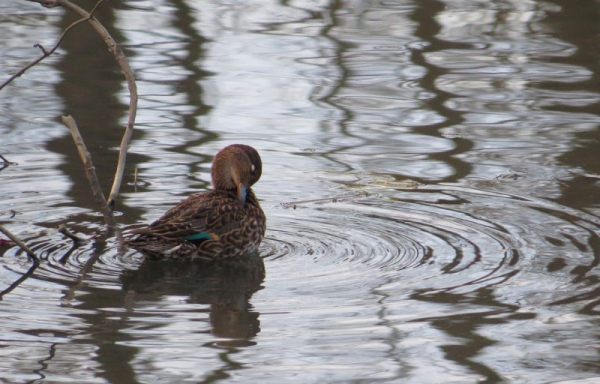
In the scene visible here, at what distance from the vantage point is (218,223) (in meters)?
7.25

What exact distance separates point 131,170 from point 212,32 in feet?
18.1

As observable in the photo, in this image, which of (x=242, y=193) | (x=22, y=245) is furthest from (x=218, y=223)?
(x=22, y=245)

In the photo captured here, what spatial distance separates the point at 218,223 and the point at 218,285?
664mm

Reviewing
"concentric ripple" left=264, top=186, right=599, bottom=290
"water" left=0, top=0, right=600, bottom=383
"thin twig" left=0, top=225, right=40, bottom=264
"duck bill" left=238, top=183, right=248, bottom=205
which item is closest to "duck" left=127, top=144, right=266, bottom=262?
"duck bill" left=238, top=183, right=248, bottom=205

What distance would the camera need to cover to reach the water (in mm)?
5543

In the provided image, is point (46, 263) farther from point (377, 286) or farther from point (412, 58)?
point (412, 58)

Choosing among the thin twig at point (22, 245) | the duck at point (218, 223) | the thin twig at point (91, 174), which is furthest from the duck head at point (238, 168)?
the thin twig at point (22, 245)

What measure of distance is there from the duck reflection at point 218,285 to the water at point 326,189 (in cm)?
2

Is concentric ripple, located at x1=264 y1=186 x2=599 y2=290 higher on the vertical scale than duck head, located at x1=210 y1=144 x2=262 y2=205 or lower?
lower

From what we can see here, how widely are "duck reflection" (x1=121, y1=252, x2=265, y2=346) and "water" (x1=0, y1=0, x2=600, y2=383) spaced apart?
0.08 ft

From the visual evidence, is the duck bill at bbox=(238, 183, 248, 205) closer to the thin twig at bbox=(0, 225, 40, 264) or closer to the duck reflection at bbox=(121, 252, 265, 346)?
the duck reflection at bbox=(121, 252, 265, 346)

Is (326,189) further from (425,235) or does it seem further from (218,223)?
(218,223)

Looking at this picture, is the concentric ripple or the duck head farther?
the duck head

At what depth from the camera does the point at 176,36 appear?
1388 centimetres
